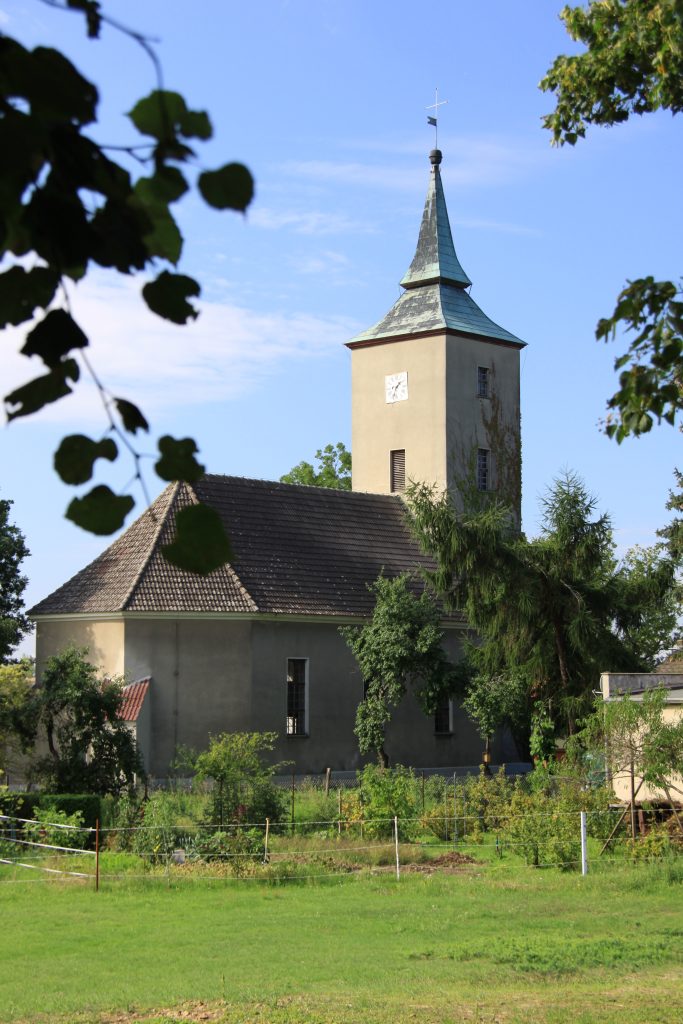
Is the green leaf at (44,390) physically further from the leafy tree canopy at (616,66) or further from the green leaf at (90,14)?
the leafy tree canopy at (616,66)

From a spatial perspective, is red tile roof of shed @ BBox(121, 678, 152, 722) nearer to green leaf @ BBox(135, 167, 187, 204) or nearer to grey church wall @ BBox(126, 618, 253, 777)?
grey church wall @ BBox(126, 618, 253, 777)

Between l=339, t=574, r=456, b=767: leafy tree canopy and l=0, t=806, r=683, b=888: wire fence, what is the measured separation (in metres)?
10.9

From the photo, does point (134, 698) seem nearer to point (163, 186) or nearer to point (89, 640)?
point (89, 640)

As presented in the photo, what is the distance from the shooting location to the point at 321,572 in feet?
119

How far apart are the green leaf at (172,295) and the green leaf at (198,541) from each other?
1.17ft

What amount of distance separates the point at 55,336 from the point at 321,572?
34.1 m

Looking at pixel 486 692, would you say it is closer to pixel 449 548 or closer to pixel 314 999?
pixel 449 548

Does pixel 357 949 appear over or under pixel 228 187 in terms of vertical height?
under

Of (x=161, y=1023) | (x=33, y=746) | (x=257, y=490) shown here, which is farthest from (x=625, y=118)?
(x=257, y=490)

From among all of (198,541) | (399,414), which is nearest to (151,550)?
(399,414)

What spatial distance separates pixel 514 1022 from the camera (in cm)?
995

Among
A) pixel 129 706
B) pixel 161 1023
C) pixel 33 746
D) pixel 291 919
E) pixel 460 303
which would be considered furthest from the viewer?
pixel 460 303

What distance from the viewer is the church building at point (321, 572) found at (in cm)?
3216

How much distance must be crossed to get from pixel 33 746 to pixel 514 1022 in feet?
61.2
